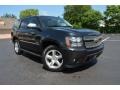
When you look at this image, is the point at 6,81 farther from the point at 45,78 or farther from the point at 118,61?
the point at 118,61

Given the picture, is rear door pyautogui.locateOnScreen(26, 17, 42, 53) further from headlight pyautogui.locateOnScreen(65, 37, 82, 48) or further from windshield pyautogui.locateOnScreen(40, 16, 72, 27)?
headlight pyautogui.locateOnScreen(65, 37, 82, 48)

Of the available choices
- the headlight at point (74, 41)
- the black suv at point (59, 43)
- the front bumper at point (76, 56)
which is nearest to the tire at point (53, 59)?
the black suv at point (59, 43)

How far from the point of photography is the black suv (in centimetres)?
623

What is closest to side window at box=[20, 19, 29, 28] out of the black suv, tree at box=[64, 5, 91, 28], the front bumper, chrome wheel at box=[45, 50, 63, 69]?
the black suv

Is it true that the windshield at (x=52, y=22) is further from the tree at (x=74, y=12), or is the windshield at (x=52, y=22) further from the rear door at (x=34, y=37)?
the tree at (x=74, y=12)

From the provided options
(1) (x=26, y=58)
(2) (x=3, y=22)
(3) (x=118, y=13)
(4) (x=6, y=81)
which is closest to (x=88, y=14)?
(3) (x=118, y=13)

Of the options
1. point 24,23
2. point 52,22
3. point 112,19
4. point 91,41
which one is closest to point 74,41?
point 91,41

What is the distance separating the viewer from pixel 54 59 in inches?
269

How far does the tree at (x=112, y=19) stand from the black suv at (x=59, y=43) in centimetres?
3551

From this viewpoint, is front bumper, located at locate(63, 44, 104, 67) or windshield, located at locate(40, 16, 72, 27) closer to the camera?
front bumper, located at locate(63, 44, 104, 67)

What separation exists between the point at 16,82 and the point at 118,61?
162 inches

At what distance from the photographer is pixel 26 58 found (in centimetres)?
903

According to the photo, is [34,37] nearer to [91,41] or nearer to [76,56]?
[76,56]

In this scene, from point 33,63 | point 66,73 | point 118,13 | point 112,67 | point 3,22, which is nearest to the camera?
point 66,73
